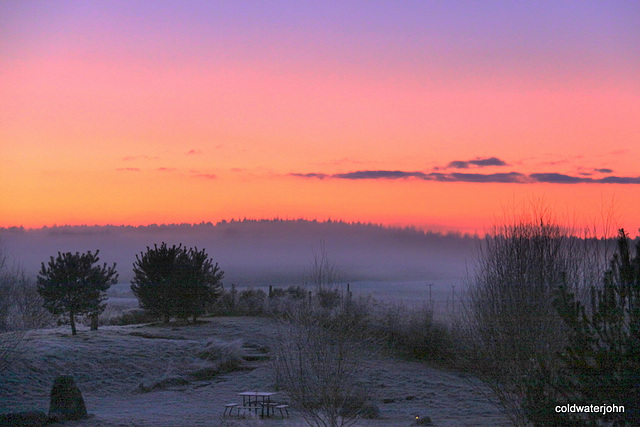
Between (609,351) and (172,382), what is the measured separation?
17774mm

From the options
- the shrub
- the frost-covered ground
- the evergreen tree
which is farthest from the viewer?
the frost-covered ground

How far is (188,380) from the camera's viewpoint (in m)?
23.7

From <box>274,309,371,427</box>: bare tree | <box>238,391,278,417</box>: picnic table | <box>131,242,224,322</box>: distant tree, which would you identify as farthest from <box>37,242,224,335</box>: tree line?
<box>274,309,371,427</box>: bare tree

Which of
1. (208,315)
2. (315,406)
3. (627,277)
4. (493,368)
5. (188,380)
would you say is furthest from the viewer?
(208,315)

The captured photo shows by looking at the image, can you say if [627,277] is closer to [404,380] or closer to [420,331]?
[404,380]

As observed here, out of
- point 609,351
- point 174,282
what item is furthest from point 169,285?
point 609,351

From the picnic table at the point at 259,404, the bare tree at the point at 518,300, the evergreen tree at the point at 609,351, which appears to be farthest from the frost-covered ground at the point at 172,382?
the evergreen tree at the point at 609,351

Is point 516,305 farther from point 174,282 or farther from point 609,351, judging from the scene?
point 174,282

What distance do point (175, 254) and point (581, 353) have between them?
2867 cm

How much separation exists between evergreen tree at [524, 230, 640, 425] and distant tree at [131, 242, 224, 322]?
2707 centimetres

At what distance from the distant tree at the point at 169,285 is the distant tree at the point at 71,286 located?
5.14 m

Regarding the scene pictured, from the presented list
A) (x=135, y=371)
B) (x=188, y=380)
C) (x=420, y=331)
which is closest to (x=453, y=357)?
(x=420, y=331)

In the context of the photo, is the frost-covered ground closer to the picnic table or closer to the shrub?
the picnic table

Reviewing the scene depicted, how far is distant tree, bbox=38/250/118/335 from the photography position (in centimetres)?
2798
